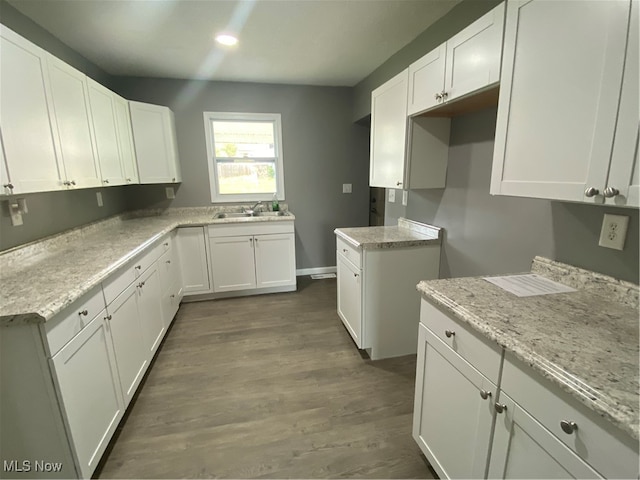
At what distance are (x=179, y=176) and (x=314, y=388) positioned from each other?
2.80m

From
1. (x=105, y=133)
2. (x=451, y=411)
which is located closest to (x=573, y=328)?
(x=451, y=411)

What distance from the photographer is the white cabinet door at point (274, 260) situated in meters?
3.24

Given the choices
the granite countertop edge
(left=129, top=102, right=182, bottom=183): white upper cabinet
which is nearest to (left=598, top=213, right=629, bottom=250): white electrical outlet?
the granite countertop edge

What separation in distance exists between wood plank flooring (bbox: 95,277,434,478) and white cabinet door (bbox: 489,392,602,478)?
2.11 ft

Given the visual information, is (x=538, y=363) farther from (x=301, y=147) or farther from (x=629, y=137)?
(x=301, y=147)

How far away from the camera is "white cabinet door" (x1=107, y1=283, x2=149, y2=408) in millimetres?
1570

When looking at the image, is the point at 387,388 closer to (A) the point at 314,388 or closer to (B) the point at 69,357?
(A) the point at 314,388

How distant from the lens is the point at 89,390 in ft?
4.25

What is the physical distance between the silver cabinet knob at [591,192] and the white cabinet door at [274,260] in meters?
2.67

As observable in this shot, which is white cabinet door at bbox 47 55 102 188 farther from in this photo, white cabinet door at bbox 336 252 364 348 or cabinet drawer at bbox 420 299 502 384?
cabinet drawer at bbox 420 299 502 384

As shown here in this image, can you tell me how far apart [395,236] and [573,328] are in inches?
53.3

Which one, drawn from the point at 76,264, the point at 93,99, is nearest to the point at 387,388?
the point at 76,264

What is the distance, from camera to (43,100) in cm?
155

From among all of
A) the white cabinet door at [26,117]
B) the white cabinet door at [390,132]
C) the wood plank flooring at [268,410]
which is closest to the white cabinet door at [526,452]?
the wood plank flooring at [268,410]
